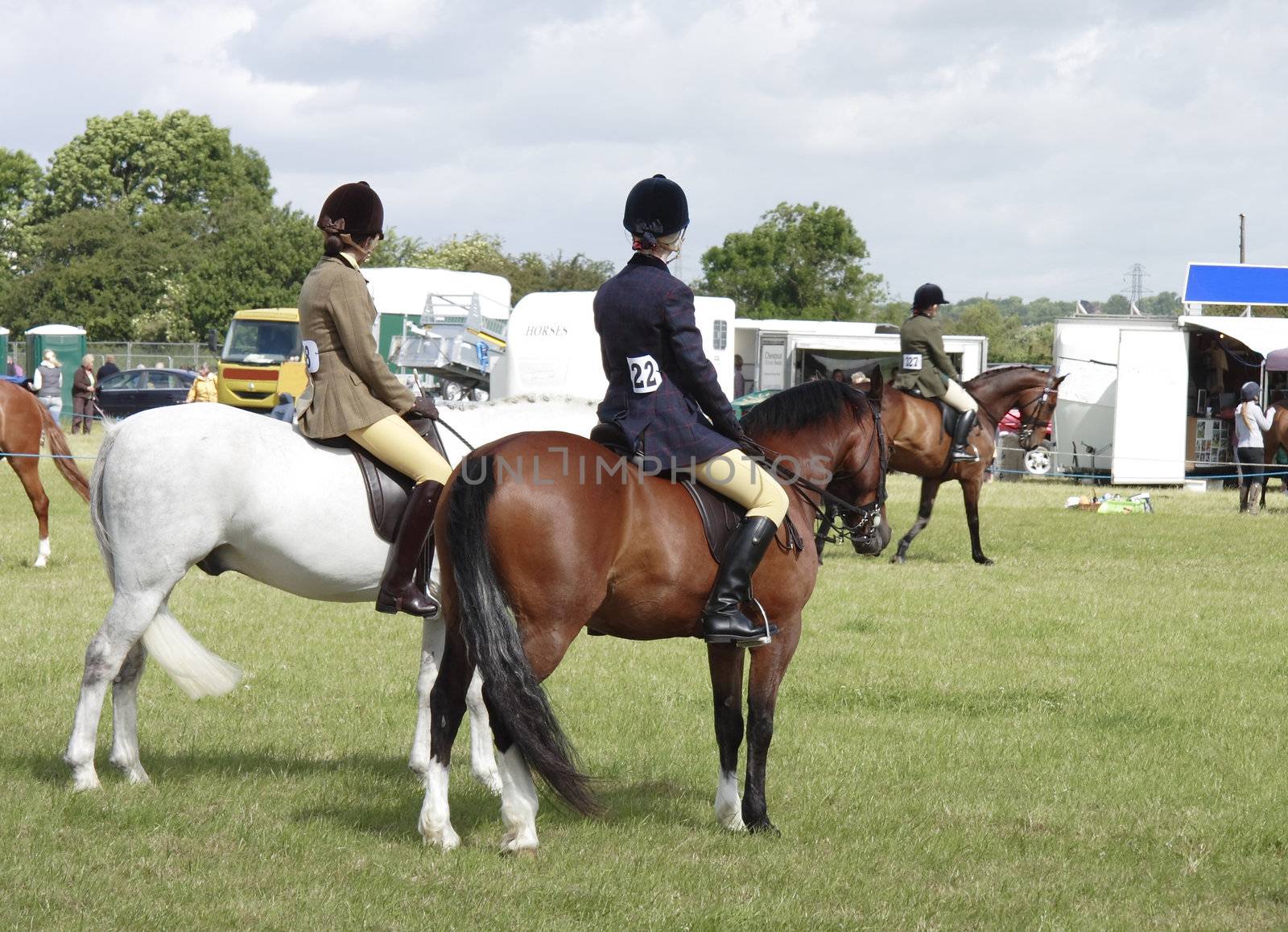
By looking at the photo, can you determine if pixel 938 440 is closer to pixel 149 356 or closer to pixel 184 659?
pixel 184 659

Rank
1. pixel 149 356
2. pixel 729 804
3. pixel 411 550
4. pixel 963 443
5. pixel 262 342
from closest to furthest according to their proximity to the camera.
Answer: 1. pixel 729 804
2. pixel 411 550
3. pixel 963 443
4. pixel 262 342
5. pixel 149 356

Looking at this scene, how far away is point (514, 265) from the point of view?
70375 mm

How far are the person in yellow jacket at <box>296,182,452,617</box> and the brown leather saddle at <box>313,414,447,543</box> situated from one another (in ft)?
0.18

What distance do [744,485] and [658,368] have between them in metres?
0.58

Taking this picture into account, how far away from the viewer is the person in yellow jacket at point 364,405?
6.06 metres

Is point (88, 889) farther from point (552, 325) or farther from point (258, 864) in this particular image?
point (552, 325)

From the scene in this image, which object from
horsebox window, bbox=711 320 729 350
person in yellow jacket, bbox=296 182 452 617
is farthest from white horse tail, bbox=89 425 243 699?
horsebox window, bbox=711 320 729 350

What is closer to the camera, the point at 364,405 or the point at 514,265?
the point at 364,405

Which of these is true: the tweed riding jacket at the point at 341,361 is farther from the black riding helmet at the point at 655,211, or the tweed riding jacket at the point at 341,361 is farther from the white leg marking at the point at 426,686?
the black riding helmet at the point at 655,211

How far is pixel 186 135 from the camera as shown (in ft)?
271

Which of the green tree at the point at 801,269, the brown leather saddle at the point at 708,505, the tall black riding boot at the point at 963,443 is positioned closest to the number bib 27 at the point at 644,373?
the brown leather saddle at the point at 708,505

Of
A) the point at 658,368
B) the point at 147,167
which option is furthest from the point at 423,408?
the point at 147,167

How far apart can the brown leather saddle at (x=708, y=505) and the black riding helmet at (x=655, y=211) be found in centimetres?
79

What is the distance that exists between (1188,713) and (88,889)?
19.3 feet
